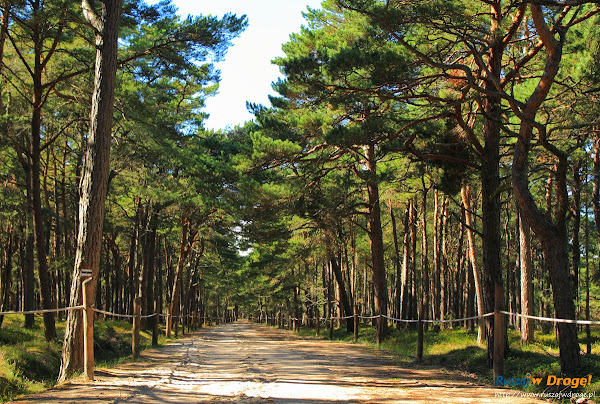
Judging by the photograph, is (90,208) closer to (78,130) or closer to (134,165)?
(134,165)

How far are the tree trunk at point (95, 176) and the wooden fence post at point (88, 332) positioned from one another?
0.44m

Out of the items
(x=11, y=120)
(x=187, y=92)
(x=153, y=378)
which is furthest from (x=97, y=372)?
(x=187, y=92)

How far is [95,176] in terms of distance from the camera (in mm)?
9742

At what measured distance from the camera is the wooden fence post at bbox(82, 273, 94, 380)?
8477 millimetres

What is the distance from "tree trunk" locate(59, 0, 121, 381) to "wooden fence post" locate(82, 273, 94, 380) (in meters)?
0.44

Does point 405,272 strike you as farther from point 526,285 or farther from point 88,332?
point 88,332

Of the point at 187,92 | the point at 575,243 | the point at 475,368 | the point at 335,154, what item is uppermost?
the point at 187,92

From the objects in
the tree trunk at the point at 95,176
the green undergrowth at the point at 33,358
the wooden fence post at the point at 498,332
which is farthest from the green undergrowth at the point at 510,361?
the green undergrowth at the point at 33,358

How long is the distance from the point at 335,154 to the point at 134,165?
700cm

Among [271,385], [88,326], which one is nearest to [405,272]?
[271,385]

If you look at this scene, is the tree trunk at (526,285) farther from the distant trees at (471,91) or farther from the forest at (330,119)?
the distant trees at (471,91)

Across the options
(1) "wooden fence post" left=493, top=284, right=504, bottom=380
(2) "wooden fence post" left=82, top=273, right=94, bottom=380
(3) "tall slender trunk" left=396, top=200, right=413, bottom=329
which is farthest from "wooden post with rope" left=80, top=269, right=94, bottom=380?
(3) "tall slender trunk" left=396, top=200, right=413, bottom=329

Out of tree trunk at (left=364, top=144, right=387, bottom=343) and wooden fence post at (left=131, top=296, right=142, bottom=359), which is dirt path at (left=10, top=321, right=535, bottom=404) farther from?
tree trunk at (left=364, top=144, right=387, bottom=343)

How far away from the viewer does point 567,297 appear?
850 centimetres
